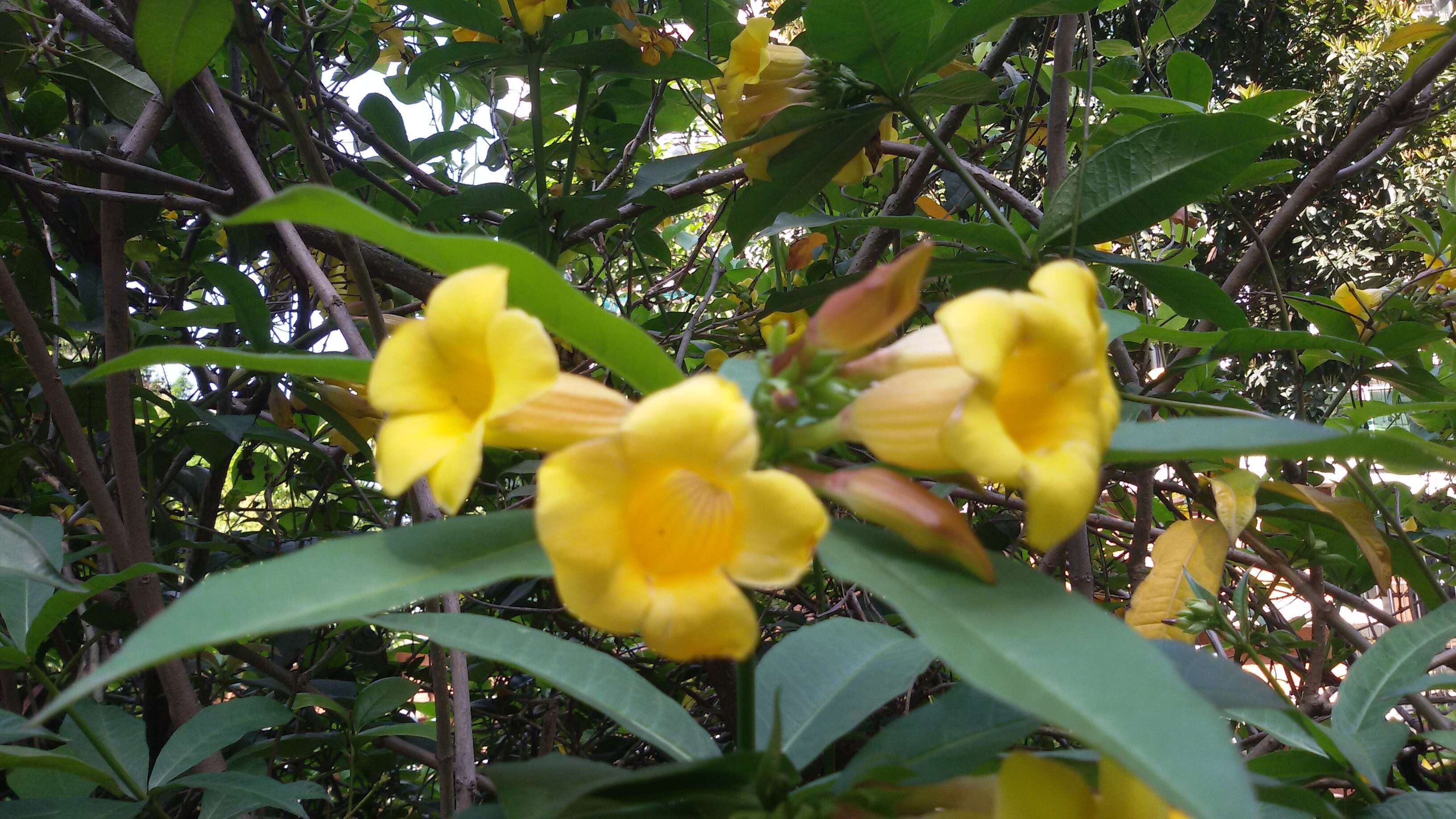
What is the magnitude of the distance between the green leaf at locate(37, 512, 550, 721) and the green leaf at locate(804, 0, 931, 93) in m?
0.80

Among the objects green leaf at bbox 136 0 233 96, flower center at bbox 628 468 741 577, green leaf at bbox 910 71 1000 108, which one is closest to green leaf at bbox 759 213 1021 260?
green leaf at bbox 910 71 1000 108

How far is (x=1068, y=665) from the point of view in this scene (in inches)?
15.2

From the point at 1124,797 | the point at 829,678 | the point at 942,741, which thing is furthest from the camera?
the point at 829,678

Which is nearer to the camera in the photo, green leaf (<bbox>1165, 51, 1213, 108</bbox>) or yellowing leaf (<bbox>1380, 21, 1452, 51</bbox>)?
green leaf (<bbox>1165, 51, 1213, 108</bbox>)

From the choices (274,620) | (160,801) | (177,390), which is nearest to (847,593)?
(160,801)

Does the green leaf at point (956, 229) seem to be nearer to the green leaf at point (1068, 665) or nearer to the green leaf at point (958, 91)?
the green leaf at point (958, 91)

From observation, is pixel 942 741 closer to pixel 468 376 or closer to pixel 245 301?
pixel 468 376

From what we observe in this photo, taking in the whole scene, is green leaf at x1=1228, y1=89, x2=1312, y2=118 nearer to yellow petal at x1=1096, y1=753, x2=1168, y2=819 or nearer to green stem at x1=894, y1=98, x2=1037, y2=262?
green stem at x1=894, y1=98, x2=1037, y2=262

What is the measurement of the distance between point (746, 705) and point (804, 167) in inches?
34.7

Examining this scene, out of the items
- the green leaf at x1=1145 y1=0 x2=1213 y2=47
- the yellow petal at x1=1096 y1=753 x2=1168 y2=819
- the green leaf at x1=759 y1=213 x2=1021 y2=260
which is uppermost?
the green leaf at x1=1145 y1=0 x2=1213 y2=47

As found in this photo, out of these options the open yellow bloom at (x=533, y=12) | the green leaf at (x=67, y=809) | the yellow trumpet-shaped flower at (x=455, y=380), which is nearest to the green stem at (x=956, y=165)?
the open yellow bloom at (x=533, y=12)

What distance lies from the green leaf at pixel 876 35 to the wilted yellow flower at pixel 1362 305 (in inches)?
40.5

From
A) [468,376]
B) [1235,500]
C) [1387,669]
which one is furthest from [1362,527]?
[468,376]

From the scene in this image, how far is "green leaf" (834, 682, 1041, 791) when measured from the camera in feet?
1.84
